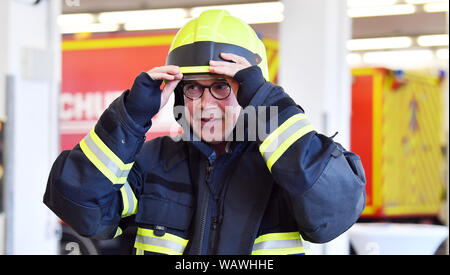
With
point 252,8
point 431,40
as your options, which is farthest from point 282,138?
point 431,40

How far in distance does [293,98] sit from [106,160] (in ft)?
8.52

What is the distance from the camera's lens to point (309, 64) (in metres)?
3.86

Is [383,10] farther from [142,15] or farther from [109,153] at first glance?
[109,153]

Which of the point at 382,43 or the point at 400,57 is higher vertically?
the point at 382,43

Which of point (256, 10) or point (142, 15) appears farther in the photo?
point (142, 15)

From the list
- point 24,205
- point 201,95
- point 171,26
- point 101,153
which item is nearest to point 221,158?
point 201,95

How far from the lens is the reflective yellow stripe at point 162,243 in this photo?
4.86 ft

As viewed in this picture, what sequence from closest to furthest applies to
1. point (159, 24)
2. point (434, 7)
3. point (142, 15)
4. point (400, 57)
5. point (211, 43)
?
point (211, 43), point (434, 7), point (142, 15), point (159, 24), point (400, 57)

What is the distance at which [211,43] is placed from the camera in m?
1.59

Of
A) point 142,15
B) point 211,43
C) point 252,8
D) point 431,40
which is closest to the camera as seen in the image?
point 211,43

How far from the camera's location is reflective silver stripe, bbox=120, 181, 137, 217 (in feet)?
5.06

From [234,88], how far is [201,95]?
0.39 ft

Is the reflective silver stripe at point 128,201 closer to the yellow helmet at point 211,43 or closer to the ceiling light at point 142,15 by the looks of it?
the yellow helmet at point 211,43
